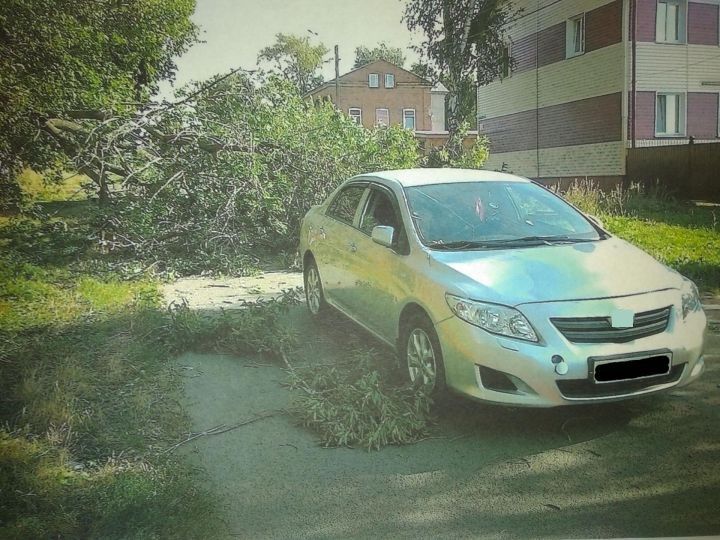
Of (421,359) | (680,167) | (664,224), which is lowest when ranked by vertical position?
(421,359)

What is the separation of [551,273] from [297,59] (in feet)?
3.82

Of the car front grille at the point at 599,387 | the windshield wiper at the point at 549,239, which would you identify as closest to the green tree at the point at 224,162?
the windshield wiper at the point at 549,239

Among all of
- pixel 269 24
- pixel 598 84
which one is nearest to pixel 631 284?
pixel 598 84

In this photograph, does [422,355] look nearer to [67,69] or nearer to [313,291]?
[313,291]

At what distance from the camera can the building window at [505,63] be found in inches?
93.9

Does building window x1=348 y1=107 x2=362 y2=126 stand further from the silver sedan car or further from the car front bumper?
the car front bumper

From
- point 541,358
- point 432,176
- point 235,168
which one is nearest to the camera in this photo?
point 541,358

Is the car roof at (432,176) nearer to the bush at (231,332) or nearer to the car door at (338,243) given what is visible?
the car door at (338,243)

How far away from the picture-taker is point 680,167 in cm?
262

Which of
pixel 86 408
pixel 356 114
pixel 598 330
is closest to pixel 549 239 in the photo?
pixel 598 330

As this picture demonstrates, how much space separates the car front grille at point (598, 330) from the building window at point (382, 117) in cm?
89

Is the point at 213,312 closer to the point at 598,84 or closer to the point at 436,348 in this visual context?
the point at 436,348

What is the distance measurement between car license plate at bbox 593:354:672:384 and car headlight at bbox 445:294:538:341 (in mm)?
226

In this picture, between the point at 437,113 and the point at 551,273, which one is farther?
the point at 437,113
